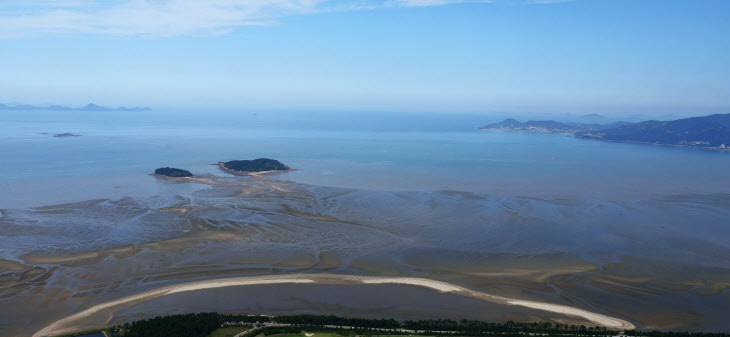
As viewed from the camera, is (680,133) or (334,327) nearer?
(334,327)

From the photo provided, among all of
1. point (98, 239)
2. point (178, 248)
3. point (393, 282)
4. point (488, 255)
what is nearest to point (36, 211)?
point (98, 239)

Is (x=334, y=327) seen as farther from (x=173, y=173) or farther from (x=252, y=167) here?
(x=252, y=167)

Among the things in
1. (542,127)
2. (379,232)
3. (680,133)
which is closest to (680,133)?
(680,133)

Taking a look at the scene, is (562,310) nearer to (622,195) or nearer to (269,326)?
(269,326)

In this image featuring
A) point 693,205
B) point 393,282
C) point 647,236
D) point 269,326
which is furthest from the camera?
point 693,205

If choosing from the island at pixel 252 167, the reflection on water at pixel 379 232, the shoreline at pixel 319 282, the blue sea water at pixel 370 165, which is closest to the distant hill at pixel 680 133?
the blue sea water at pixel 370 165

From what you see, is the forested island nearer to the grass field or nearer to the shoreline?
the grass field

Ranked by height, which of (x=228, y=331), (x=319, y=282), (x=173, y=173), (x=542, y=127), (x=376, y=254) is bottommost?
(x=228, y=331)
